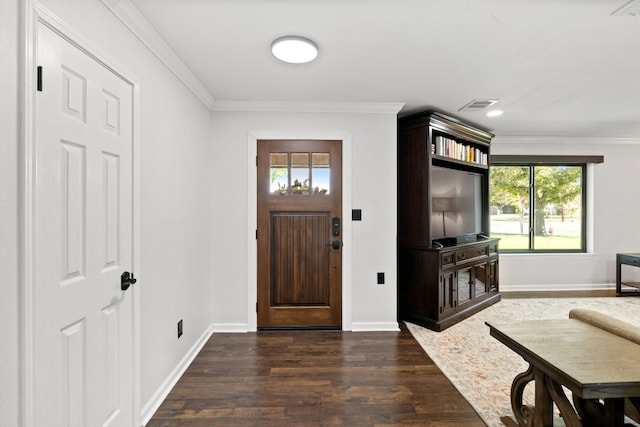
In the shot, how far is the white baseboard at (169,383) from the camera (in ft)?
6.33

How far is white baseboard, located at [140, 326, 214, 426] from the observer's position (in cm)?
193

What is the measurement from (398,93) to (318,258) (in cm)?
179

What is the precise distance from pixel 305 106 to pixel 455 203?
215 cm

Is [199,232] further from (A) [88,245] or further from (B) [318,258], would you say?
(A) [88,245]

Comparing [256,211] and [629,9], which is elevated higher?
[629,9]

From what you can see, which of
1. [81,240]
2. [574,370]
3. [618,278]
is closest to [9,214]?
[81,240]

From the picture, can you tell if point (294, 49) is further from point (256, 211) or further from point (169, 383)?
point (169, 383)

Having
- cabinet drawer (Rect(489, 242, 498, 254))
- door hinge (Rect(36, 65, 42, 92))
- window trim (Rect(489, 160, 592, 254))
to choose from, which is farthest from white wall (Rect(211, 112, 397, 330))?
window trim (Rect(489, 160, 592, 254))

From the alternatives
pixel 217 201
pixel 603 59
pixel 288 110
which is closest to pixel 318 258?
pixel 217 201

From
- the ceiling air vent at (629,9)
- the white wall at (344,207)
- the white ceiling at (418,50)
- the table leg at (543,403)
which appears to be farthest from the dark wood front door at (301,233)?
the ceiling air vent at (629,9)

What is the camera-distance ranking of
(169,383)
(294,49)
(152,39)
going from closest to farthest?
1. (152,39)
2. (294,49)
3. (169,383)

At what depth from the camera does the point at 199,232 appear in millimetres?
2900

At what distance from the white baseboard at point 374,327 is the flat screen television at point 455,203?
1065 millimetres

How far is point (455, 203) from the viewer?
3.87m
